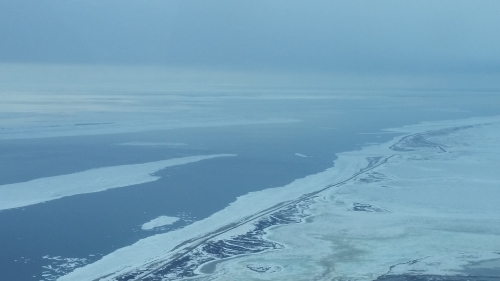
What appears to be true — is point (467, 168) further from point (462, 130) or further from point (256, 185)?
point (462, 130)

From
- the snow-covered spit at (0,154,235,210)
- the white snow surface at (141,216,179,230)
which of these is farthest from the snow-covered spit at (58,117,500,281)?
the snow-covered spit at (0,154,235,210)

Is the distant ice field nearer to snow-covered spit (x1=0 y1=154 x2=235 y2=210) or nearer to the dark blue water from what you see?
the dark blue water

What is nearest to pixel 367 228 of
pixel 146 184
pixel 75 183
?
pixel 146 184

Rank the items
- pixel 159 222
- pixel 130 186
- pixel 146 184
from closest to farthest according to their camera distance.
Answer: pixel 159 222, pixel 130 186, pixel 146 184

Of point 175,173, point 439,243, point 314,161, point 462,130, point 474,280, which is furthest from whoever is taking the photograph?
point 462,130

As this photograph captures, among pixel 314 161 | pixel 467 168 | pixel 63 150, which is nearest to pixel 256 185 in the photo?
pixel 314 161

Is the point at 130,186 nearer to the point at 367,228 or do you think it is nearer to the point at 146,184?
the point at 146,184
